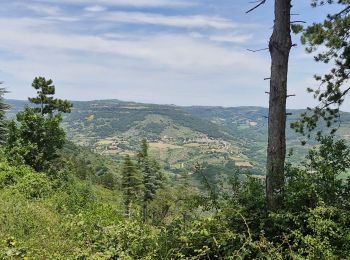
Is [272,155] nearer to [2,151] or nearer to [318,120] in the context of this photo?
[318,120]

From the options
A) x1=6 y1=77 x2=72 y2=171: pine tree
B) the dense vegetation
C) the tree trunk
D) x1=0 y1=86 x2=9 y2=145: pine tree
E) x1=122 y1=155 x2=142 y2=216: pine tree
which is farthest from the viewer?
x1=122 y1=155 x2=142 y2=216: pine tree

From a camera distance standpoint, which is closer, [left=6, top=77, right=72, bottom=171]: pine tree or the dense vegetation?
the dense vegetation

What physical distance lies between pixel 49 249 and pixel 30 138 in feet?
92.0

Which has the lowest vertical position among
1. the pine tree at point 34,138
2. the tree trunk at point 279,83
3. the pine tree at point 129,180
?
the pine tree at point 129,180

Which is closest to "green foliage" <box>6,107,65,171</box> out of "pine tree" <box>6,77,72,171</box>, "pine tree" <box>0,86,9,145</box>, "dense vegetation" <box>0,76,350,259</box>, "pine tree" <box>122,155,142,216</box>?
"pine tree" <box>6,77,72,171</box>

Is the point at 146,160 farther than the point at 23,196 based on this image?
Yes

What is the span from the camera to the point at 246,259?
6301mm

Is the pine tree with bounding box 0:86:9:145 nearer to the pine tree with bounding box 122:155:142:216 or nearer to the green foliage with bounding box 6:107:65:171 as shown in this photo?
the green foliage with bounding box 6:107:65:171

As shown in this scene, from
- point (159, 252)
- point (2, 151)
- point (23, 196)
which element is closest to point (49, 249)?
point (159, 252)

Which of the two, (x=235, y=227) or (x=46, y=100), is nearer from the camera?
(x=235, y=227)

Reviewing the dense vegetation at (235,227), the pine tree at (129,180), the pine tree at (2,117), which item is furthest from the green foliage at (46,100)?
the dense vegetation at (235,227)

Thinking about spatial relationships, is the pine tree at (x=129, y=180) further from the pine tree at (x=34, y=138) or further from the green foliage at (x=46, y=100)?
the pine tree at (x=34, y=138)

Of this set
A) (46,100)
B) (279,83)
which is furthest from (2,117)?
(279,83)

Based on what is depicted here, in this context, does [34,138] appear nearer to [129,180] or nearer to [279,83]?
[279,83]
